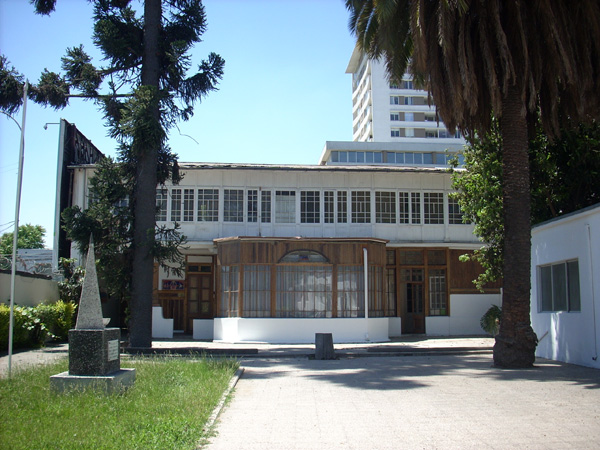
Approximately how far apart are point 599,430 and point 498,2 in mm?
9888

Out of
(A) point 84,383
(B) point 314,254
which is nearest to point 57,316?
(B) point 314,254

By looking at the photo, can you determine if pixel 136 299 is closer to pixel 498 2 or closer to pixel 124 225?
pixel 124 225

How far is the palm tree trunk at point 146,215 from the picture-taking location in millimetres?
19250

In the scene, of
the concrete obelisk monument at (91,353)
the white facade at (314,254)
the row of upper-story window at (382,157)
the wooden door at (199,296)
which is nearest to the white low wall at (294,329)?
the white facade at (314,254)

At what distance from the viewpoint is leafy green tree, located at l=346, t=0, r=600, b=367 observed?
13883mm

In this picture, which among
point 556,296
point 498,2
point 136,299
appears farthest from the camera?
point 136,299

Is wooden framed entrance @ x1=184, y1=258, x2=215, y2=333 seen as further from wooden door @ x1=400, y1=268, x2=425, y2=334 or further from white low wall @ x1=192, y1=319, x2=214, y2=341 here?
wooden door @ x1=400, y1=268, x2=425, y2=334

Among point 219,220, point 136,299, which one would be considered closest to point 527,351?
point 136,299

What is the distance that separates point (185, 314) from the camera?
90.5ft

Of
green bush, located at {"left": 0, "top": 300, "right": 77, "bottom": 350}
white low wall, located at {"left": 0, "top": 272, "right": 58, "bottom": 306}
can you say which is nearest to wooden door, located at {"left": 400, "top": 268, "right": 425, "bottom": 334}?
green bush, located at {"left": 0, "top": 300, "right": 77, "bottom": 350}

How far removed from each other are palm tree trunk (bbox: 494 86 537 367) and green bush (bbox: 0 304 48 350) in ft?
44.7

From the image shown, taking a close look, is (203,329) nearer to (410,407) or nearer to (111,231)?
(111,231)

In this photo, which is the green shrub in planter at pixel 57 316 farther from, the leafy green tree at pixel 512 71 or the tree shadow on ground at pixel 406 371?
the leafy green tree at pixel 512 71

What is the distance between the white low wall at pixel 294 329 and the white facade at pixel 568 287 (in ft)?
25.3
